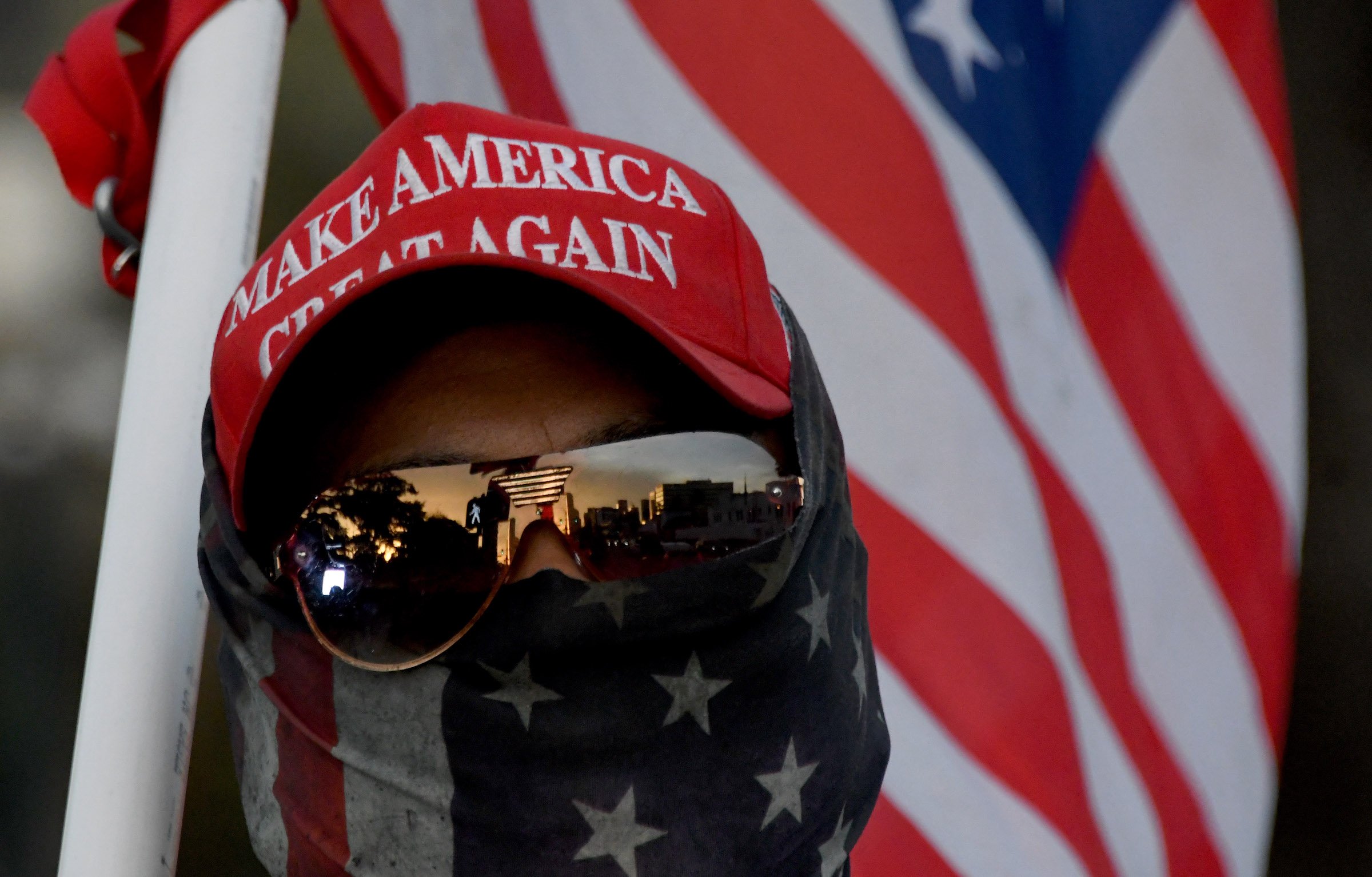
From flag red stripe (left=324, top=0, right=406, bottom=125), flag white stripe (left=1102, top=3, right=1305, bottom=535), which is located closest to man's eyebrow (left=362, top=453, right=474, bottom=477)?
flag red stripe (left=324, top=0, right=406, bottom=125)

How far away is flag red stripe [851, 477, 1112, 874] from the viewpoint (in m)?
1.48

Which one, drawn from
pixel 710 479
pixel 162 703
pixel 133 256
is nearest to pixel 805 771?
pixel 710 479

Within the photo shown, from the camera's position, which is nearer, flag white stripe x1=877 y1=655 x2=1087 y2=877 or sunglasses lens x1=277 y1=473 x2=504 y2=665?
sunglasses lens x1=277 y1=473 x2=504 y2=665

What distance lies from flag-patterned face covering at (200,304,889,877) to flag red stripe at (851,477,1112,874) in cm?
68

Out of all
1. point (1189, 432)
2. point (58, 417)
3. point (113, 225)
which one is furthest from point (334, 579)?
point (1189, 432)

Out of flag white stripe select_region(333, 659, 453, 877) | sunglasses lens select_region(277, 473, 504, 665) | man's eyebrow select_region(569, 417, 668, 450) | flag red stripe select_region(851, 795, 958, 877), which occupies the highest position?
man's eyebrow select_region(569, 417, 668, 450)

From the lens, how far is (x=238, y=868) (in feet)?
5.08

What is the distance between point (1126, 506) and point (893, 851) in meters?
0.53

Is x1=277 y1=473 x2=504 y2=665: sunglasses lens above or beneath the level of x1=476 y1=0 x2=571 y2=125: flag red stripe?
beneath

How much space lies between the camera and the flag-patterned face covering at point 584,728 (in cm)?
74

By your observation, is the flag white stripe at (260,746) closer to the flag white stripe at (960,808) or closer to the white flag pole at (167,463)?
the white flag pole at (167,463)

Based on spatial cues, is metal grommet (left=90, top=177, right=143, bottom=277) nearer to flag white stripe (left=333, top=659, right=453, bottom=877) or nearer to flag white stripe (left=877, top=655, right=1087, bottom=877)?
flag white stripe (left=333, top=659, right=453, bottom=877)

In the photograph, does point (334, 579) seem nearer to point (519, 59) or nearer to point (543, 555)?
point (543, 555)

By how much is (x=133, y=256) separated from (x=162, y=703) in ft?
→ 1.46
